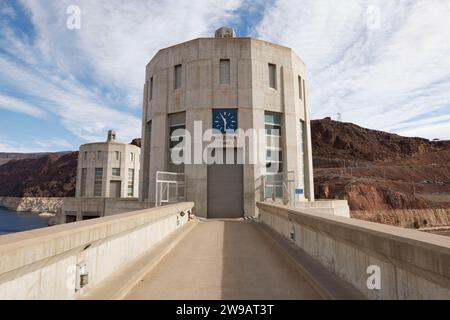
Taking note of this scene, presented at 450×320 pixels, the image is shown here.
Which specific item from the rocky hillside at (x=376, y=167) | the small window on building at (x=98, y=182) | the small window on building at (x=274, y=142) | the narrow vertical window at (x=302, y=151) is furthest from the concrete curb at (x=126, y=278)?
the rocky hillside at (x=376, y=167)

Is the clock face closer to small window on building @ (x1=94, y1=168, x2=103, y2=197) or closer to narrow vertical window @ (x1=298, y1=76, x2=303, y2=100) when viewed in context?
narrow vertical window @ (x1=298, y1=76, x2=303, y2=100)

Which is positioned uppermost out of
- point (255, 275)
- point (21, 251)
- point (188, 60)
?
point (188, 60)

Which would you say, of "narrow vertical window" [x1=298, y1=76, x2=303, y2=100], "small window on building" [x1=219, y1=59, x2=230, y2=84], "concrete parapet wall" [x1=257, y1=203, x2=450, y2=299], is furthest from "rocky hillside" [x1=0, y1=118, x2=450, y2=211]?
"concrete parapet wall" [x1=257, y1=203, x2=450, y2=299]

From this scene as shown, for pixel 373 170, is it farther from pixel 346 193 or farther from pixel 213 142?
pixel 213 142

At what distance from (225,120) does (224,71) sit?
3.91 metres

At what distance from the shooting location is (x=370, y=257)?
14.0ft

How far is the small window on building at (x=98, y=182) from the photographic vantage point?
67312 millimetres

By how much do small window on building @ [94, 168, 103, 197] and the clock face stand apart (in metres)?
55.3

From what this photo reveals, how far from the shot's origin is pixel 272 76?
868 inches

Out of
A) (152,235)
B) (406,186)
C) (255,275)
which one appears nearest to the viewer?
(255,275)

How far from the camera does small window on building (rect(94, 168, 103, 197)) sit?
6731cm

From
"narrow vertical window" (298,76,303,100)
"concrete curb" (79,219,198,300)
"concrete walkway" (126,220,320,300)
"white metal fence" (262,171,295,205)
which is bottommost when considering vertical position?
"concrete walkway" (126,220,320,300)
